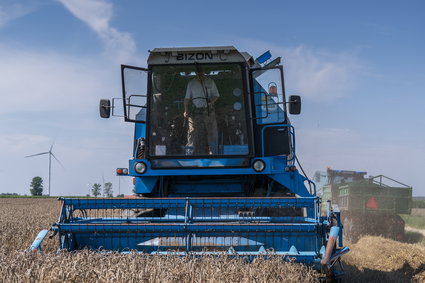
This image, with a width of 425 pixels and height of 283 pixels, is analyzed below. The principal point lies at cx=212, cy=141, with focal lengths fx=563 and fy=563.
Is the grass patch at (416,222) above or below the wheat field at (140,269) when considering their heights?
below

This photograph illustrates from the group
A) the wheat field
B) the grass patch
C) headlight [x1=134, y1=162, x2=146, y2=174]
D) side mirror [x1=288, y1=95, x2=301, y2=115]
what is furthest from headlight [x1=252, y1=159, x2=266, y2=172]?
the grass patch

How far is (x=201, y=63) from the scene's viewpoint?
7.18 m

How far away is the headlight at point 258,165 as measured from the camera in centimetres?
705

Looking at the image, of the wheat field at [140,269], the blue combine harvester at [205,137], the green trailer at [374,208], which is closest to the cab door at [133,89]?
the blue combine harvester at [205,137]

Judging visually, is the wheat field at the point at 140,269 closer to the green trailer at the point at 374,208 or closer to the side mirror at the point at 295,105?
the side mirror at the point at 295,105

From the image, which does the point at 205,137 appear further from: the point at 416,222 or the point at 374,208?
the point at 416,222

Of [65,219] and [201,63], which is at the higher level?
[201,63]

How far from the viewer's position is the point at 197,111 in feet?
23.8

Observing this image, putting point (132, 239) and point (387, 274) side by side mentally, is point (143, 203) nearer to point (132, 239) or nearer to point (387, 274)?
point (132, 239)

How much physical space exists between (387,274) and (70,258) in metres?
4.55

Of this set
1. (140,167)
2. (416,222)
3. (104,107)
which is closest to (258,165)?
(140,167)

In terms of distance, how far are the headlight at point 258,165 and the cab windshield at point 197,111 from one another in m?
0.19

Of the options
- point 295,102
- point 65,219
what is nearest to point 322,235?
point 295,102

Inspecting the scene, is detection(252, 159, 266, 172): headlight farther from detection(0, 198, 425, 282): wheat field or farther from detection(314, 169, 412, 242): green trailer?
detection(314, 169, 412, 242): green trailer
